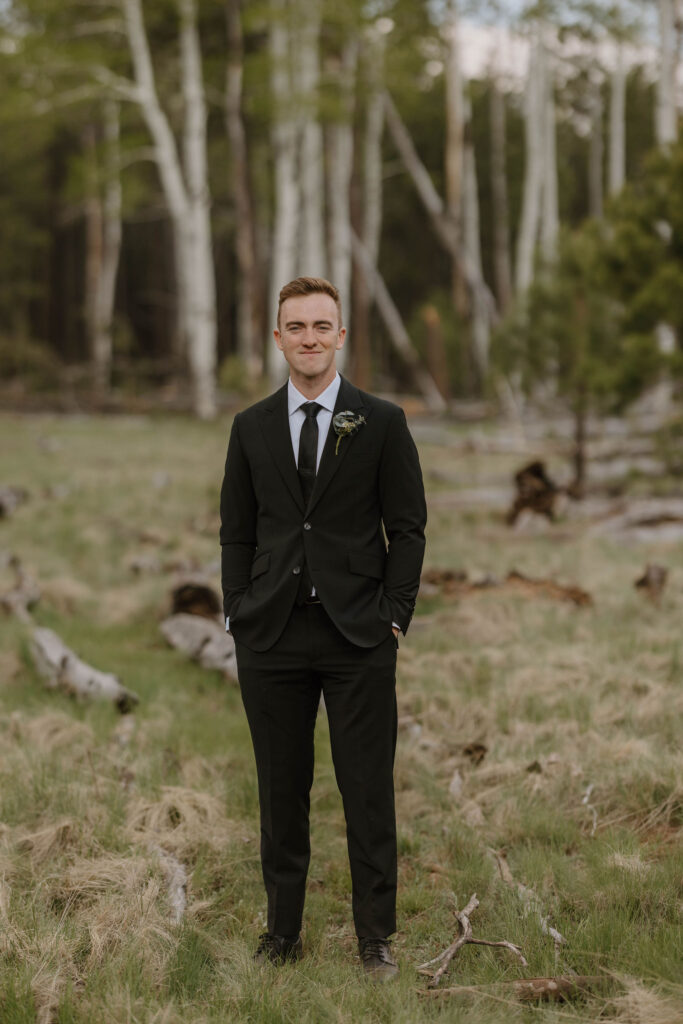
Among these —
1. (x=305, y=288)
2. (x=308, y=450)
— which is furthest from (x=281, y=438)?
(x=305, y=288)

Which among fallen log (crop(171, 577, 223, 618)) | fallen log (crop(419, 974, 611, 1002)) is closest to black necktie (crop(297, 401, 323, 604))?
fallen log (crop(419, 974, 611, 1002))

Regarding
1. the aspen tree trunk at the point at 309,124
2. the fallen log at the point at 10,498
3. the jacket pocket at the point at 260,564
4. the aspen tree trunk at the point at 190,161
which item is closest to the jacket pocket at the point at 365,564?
the jacket pocket at the point at 260,564

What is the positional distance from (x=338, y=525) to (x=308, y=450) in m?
0.28

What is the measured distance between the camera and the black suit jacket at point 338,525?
315 cm

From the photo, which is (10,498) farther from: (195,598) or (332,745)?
(332,745)

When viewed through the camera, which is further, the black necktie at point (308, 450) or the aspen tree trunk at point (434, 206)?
the aspen tree trunk at point (434, 206)

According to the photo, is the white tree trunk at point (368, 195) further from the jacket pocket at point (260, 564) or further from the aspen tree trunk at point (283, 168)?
the jacket pocket at point (260, 564)

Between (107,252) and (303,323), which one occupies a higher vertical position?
(107,252)

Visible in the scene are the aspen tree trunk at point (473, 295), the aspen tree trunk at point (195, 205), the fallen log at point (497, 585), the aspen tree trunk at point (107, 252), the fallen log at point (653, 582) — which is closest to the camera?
the fallen log at point (653, 582)

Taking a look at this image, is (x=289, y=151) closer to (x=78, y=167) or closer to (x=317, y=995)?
(x=78, y=167)

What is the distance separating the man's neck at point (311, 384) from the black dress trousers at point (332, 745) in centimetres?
73

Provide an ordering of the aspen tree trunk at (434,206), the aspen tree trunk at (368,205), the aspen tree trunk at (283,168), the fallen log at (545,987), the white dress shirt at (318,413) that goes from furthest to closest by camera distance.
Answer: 1. the aspen tree trunk at (434,206)
2. the aspen tree trunk at (368,205)
3. the aspen tree trunk at (283,168)
4. the white dress shirt at (318,413)
5. the fallen log at (545,987)

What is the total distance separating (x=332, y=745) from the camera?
3.29 metres

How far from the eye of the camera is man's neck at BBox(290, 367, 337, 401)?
325 cm
